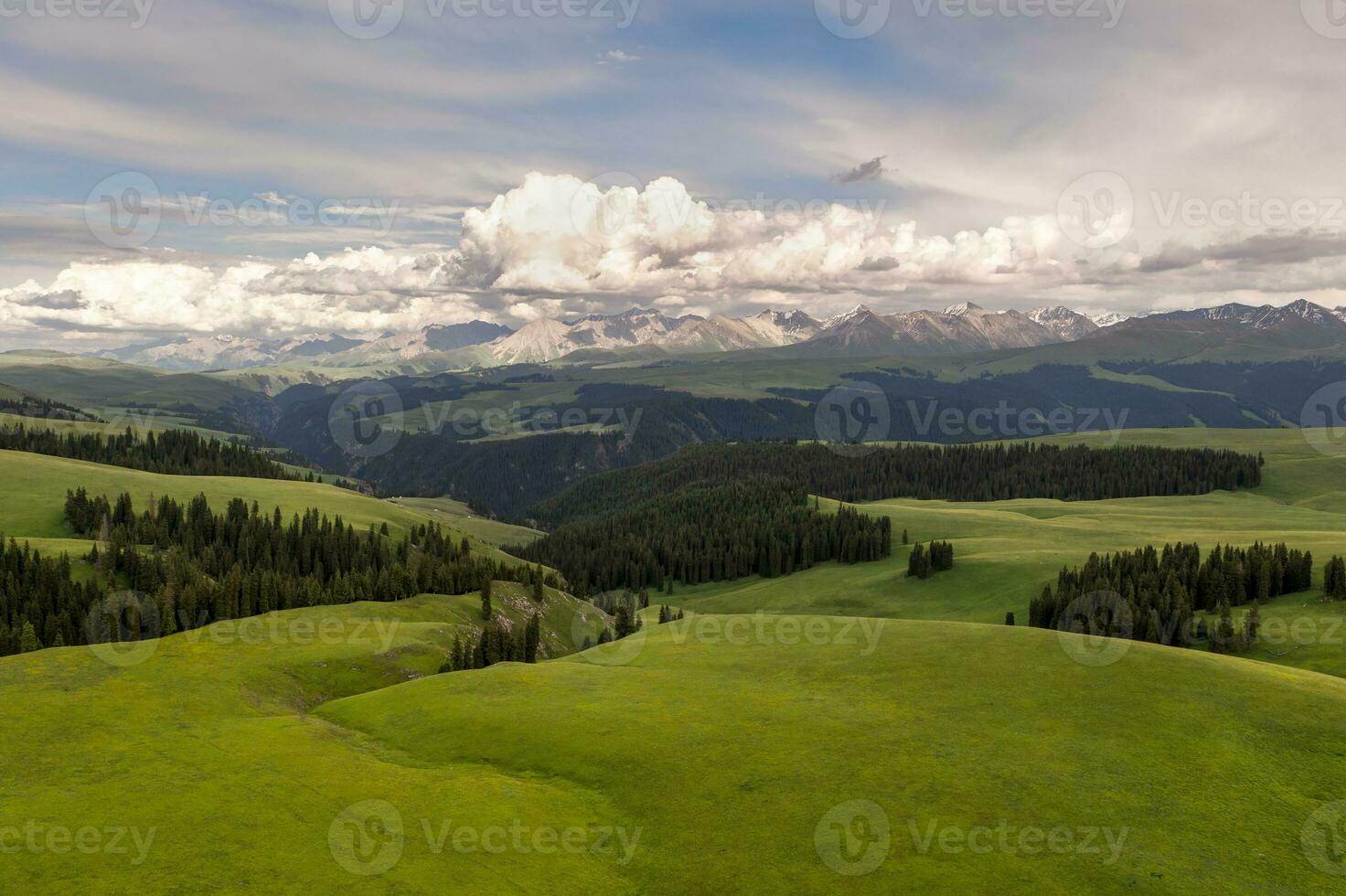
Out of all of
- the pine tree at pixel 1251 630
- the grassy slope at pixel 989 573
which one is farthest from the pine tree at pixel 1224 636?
the grassy slope at pixel 989 573


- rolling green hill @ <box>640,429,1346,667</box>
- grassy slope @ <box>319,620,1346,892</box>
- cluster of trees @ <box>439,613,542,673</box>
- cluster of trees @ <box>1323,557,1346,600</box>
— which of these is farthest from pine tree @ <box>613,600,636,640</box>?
cluster of trees @ <box>1323,557,1346,600</box>

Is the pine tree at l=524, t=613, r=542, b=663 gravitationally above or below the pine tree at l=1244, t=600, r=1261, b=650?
below

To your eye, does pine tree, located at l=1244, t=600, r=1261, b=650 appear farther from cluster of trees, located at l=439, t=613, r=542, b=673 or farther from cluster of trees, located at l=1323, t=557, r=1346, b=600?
cluster of trees, located at l=439, t=613, r=542, b=673

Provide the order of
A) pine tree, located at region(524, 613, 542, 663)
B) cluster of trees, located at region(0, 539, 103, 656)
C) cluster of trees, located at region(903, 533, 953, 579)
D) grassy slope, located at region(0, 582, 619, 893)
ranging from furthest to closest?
cluster of trees, located at region(903, 533, 953, 579), cluster of trees, located at region(0, 539, 103, 656), pine tree, located at region(524, 613, 542, 663), grassy slope, located at region(0, 582, 619, 893)

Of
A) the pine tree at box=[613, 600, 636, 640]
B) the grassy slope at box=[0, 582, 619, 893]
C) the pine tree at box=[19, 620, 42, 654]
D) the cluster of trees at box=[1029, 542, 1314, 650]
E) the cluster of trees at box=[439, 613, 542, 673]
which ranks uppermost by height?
the grassy slope at box=[0, 582, 619, 893]

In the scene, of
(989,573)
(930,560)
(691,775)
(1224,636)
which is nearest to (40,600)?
(691,775)

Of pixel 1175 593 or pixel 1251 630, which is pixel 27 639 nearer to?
pixel 1251 630

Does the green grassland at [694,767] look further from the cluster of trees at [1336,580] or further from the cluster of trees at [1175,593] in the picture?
the cluster of trees at [1336,580]
